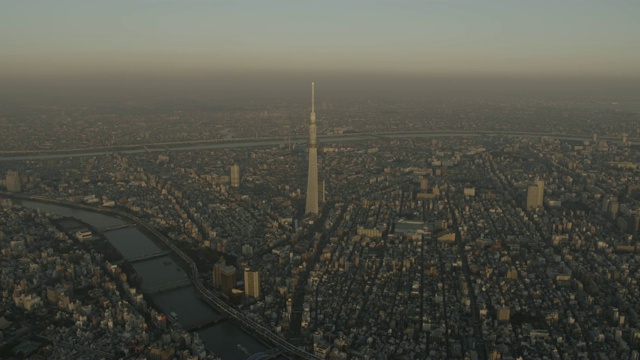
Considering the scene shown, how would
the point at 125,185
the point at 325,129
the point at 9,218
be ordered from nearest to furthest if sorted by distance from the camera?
the point at 9,218 < the point at 125,185 < the point at 325,129

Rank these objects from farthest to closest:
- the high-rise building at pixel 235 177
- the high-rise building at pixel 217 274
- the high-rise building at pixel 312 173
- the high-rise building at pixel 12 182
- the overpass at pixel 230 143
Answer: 1. the overpass at pixel 230 143
2. the high-rise building at pixel 235 177
3. the high-rise building at pixel 12 182
4. the high-rise building at pixel 312 173
5. the high-rise building at pixel 217 274

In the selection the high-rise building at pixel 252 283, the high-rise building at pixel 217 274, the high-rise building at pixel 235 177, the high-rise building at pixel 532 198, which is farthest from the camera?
the high-rise building at pixel 235 177

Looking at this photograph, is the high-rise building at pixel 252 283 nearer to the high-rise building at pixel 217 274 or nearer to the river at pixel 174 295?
the high-rise building at pixel 217 274

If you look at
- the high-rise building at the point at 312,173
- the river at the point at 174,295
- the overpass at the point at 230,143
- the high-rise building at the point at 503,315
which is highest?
the high-rise building at the point at 312,173

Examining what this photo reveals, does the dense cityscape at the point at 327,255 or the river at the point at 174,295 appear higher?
the dense cityscape at the point at 327,255

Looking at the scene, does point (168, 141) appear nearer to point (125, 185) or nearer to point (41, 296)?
point (125, 185)

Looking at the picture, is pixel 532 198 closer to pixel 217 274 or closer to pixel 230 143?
pixel 217 274

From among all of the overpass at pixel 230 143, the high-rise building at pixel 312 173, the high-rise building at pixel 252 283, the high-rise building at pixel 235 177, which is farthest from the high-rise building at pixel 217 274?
the overpass at pixel 230 143

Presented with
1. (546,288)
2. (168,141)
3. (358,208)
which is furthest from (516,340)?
(168,141)

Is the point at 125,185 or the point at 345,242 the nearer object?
the point at 345,242
